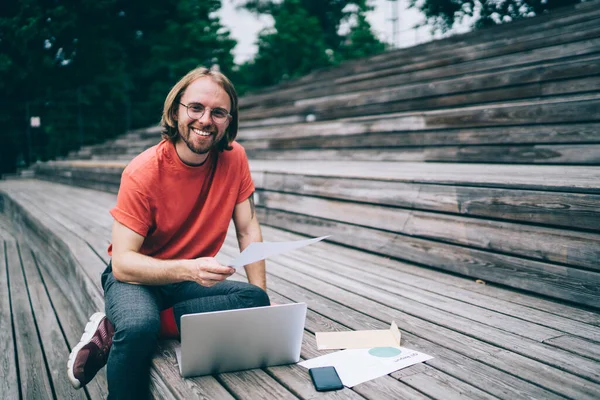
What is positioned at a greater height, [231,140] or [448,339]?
[231,140]

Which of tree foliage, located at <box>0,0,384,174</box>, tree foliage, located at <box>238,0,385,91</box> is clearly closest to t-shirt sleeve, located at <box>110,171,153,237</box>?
tree foliage, located at <box>0,0,384,174</box>

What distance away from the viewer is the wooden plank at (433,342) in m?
1.35

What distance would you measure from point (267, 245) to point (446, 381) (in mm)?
663

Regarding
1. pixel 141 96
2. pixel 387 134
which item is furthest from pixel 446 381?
pixel 141 96

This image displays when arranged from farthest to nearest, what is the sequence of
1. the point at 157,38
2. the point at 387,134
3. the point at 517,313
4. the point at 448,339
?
the point at 157,38 < the point at 387,134 < the point at 517,313 < the point at 448,339

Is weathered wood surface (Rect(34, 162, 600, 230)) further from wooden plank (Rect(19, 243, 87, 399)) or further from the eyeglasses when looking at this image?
wooden plank (Rect(19, 243, 87, 399))

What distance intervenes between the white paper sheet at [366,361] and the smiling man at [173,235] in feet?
1.10

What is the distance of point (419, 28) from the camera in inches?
376

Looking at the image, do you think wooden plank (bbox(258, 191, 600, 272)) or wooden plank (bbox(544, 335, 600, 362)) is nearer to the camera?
wooden plank (bbox(544, 335, 600, 362))

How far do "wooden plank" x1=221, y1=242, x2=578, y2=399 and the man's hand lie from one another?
1.49 ft

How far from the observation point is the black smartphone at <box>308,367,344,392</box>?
4.40 feet

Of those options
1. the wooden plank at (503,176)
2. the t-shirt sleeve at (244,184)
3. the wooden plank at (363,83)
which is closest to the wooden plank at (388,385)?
the t-shirt sleeve at (244,184)

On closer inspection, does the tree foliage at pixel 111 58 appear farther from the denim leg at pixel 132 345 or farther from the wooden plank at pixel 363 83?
the denim leg at pixel 132 345

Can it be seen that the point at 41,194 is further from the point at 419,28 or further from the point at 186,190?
the point at 419,28
